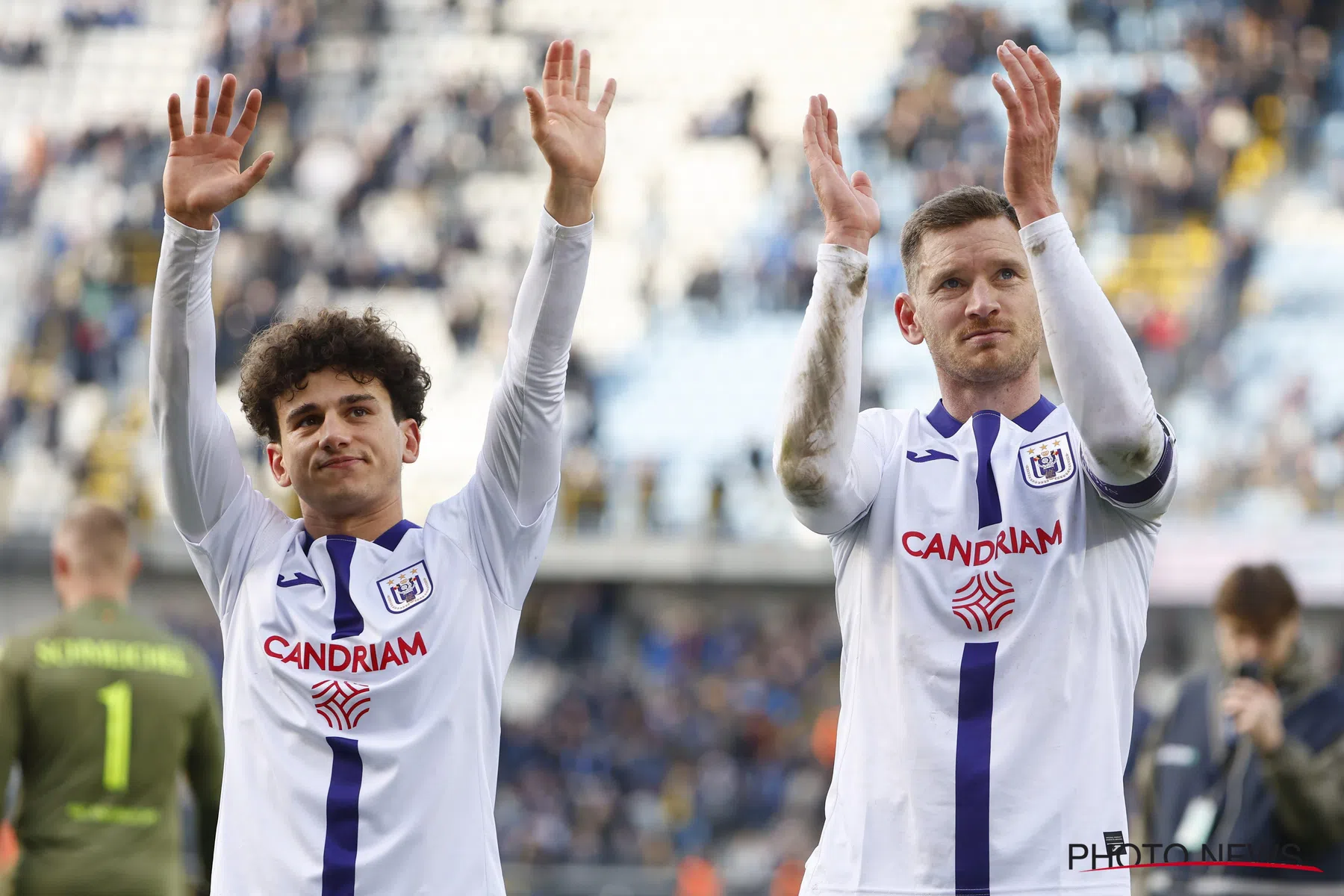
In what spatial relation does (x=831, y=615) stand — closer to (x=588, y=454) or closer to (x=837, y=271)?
(x=588, y=454)

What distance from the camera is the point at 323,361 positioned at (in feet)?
12.4

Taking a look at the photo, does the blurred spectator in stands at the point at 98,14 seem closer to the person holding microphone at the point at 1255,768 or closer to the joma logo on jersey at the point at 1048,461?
the person holding microphone at the point at 1255,768

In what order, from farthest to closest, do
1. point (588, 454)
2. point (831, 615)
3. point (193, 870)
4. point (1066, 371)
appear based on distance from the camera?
point (588, 454)
point (831, 615)
point (193, 870)
point (1066, 371)

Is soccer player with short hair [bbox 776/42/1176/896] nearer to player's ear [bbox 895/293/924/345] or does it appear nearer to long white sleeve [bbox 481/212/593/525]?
player's ear [bbox 895/293/924/345]

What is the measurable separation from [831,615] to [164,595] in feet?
28.1

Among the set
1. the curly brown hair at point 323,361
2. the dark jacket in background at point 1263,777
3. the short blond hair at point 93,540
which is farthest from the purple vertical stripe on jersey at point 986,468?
the short blond hair at point 93,540

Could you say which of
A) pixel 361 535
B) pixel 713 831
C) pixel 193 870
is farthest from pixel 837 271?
pixel 713 831

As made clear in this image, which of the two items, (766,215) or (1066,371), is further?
(766,215)

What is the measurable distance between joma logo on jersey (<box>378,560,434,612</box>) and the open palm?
36.9 inches

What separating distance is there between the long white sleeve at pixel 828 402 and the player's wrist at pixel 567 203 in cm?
57

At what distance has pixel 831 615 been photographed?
18.5 metres

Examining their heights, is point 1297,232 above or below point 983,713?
above

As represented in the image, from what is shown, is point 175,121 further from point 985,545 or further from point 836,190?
point 985,545

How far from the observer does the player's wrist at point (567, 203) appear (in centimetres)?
362
